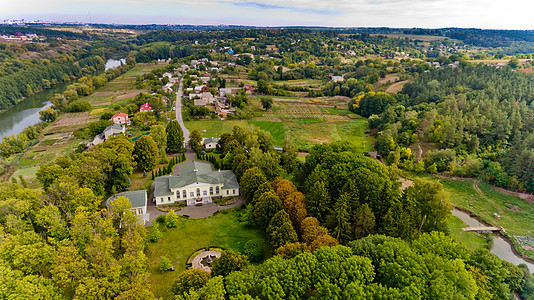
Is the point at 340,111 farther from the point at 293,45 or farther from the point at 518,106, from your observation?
the point at 293,45

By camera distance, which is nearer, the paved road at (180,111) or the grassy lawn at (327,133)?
the grassy lawn at (327,133)

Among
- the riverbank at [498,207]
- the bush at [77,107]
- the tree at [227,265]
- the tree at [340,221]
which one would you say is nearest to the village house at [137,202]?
the tree at [227,265]

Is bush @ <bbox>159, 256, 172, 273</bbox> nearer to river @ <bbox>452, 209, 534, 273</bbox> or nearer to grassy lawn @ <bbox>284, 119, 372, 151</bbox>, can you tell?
river @ <bbox>452, 209, 534, 273</bbox>

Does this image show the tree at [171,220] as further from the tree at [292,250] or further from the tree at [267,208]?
the tree at [292,250]

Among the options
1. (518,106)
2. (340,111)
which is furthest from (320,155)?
(340,111)

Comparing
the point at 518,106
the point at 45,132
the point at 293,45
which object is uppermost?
the point at 293,45
